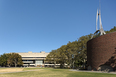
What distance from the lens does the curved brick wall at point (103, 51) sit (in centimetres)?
3088

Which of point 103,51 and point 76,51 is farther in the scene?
point 76,51

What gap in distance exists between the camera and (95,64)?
34.3 meters

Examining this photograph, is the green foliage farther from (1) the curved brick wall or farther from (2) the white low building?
(2) the white low building

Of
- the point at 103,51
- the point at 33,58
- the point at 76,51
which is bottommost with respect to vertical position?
the point at 33,58

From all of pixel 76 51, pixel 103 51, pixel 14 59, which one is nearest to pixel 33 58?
pixel 14 59

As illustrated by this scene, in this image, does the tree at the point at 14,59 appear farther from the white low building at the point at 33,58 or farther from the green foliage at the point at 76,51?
the green foliage at the point at 76,51

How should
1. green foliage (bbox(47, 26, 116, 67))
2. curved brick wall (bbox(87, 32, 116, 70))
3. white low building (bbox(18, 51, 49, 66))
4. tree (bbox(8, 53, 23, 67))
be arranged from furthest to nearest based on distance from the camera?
white low building (bbox(18, 51, 49, 66))
tree (bbox(8, 53, 23, 67))
green foliage (bbox(47, 26, 116, 67))
curved brick wall (bbox(87, 32, 116, 70))

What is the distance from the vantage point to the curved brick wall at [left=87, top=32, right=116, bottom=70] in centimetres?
3088

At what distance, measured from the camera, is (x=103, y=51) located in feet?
108

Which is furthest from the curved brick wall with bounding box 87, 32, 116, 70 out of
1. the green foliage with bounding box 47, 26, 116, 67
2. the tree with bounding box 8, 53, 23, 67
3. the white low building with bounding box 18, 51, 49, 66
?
the white low building with bounding box 18, 51, 49, 66

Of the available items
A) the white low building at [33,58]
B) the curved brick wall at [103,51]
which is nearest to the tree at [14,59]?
the white low building at [33,58]

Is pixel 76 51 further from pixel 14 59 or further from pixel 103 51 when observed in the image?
pixel 14 59

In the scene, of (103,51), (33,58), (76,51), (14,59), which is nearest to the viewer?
(103,51)

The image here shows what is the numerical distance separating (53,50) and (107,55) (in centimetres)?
4501
